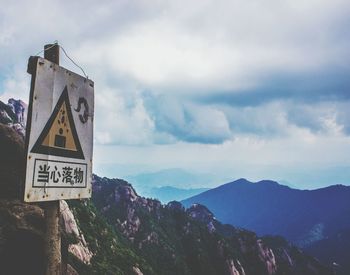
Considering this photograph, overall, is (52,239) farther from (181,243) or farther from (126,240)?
(181,243)

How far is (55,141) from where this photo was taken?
4902 millimetres

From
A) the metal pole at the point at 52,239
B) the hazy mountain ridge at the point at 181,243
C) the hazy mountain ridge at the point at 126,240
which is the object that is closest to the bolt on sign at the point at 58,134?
the metal pole at the point at 52,239

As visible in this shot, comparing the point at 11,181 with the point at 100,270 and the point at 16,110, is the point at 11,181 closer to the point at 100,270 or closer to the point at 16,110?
the point at 100,270

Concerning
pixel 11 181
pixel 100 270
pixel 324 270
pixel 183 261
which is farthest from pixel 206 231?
pixel 11 181

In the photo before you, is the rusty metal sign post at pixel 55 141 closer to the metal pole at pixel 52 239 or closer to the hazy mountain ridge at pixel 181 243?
the metal pole at pixel 52 239

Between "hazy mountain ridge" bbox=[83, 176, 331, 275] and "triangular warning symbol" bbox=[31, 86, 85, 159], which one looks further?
"hazy mountain ridge" bbox=[83, 176, 331, 275]

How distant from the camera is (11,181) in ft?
40.3

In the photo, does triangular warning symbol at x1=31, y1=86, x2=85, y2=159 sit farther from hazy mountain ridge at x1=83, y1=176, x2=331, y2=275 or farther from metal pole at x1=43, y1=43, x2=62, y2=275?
hazy mountain ridge at x1=83, y1=176, x2=331, y2=275

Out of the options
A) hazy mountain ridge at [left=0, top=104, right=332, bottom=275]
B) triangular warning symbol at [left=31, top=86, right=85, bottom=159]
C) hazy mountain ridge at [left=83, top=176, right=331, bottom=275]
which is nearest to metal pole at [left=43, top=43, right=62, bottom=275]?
triangular warning symbol at [left=31, top=86, right=85, bottom=159]

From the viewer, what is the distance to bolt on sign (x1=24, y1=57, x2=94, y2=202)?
458cm

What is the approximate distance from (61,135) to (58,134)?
0.22 feet

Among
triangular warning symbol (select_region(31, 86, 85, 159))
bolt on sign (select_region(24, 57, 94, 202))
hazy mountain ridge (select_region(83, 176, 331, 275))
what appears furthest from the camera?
hazy mountain ridge (select_region(83, 176, 331, 275))

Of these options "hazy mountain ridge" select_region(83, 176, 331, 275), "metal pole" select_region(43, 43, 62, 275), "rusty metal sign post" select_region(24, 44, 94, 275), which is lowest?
"hazy mountain ridge" select_region(83, 176, 331, 275)

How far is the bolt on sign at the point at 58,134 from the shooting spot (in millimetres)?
4578
